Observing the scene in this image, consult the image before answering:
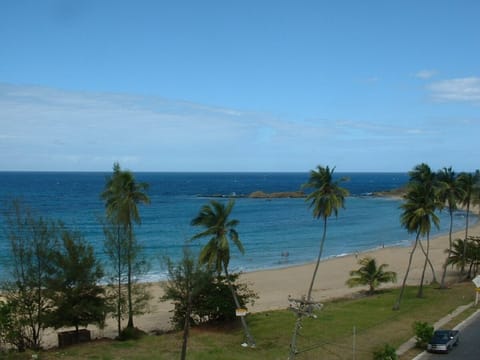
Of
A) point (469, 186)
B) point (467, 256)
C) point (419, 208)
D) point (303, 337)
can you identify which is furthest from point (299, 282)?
point (303, 337)

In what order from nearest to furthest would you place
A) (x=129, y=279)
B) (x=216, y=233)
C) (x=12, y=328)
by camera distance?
(x=12, y=328) < (x=216, y=233) < (x=129, y=279)

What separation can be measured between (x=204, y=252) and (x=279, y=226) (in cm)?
7822

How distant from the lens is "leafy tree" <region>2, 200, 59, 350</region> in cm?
3059

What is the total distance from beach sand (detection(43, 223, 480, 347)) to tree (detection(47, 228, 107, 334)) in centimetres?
417

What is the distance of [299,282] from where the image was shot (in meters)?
58.5

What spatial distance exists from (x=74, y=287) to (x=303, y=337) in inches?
535

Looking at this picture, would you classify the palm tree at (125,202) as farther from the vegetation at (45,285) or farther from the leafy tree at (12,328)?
the leafy tree at (12,328)

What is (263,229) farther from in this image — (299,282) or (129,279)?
(129,279)

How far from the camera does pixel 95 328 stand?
39.1 m

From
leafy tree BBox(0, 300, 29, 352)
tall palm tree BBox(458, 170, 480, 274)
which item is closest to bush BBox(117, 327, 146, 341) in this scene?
leafy tree BBox(0, 300, 29, 352)

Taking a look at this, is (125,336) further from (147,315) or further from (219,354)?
(147,315)

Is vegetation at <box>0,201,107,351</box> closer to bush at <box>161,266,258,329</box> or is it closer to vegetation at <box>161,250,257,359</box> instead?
vegetation at <box>161,250,257,359</box>

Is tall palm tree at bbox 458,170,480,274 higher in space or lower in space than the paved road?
higher

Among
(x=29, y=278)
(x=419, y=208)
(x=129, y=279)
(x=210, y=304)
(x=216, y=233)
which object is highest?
(x=419, y=208)
